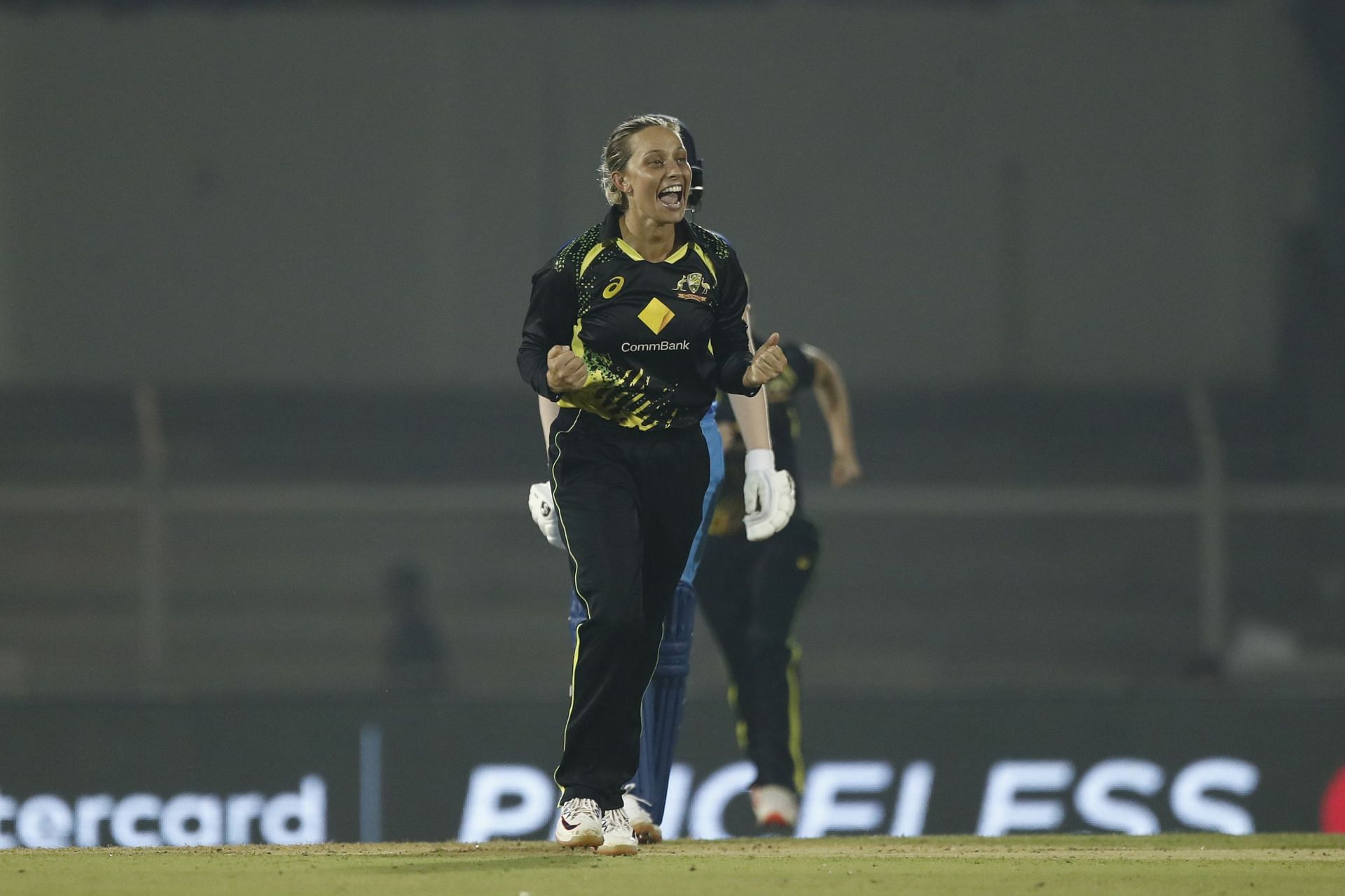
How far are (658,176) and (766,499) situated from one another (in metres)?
0.82

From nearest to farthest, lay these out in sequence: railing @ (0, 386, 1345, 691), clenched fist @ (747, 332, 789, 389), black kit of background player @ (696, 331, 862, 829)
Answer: clenched fist @ (747, 332, 789, 389) → black kit of background player @ (696, 331, 862, 829) → railing @ (0, 386, 1345, 691)

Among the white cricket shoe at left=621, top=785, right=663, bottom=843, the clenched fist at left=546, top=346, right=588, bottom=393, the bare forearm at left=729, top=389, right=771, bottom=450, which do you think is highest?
the clenched fist at left=546, top=346, right=588, bottom=393

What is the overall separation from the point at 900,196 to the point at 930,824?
9995mm

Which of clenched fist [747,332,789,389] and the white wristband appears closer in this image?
clenched fist [747,332,789,389]

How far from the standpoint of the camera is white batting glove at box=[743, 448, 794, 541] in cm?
494

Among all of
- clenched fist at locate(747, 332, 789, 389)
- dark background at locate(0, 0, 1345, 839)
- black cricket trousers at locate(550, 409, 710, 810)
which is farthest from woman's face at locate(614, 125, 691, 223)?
dark background at locate(0, 0, 1345, 839)

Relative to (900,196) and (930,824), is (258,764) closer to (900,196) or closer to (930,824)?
(930,824)

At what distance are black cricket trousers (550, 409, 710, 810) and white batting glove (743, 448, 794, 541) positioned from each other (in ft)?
0.56

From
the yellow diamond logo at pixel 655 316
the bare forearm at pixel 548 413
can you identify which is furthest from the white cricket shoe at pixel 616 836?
the yellow diamond logo at pixel 655 316

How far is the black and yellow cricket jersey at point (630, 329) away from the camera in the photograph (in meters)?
4.69

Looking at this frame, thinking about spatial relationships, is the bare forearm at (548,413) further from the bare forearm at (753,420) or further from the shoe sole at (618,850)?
the shoe sole at (618,850)

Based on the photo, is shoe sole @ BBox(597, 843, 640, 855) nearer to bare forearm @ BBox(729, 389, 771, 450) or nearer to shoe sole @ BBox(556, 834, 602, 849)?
shoe sole @ BBox(556, 834, 602, 849)

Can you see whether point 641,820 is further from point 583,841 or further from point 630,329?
point 630,329

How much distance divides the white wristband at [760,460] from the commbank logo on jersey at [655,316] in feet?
1.57
